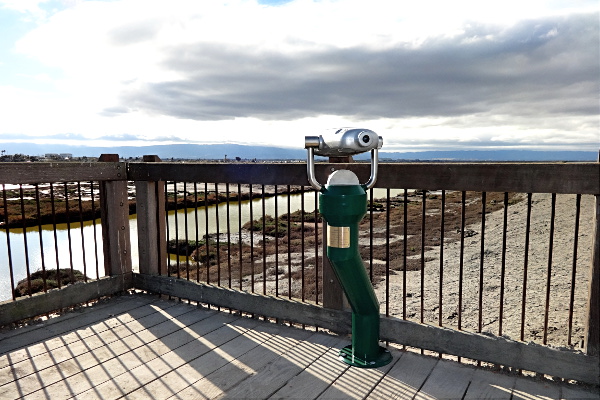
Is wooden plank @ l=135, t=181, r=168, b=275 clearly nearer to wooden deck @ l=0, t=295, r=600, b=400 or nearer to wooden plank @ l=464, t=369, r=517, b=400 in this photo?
wooden deck @ l=0, t=295, r=600, b=400

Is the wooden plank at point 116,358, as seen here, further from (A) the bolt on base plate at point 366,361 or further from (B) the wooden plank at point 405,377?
(B) the wooden plank at point 405,377

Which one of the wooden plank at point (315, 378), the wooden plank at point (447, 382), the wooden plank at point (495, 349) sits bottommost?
the wooden plank at point (447, 382)

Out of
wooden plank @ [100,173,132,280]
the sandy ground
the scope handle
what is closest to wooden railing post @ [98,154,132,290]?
wooden plank @ [100,173,132,280]

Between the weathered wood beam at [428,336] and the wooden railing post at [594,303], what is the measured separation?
5 centimetres

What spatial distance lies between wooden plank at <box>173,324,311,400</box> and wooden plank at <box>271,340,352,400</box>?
19 cm

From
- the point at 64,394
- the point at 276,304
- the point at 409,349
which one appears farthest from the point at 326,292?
the point at 64,394

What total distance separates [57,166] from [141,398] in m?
1.62

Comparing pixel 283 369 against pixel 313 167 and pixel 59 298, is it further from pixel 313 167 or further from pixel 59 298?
pixel 59 298

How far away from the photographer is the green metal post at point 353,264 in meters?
1.83

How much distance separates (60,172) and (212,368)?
5.26 ft

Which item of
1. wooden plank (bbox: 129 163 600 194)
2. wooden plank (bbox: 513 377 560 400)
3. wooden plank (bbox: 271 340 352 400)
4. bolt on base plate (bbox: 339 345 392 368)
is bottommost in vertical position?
wooden plank (bbox: 513 377 560 400)

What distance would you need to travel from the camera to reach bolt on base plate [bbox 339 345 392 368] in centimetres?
198

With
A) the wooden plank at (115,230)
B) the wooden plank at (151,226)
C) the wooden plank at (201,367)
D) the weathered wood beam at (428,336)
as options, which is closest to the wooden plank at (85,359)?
the wooden plank at (201,367)

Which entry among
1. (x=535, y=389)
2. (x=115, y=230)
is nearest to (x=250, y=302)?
(x=115, y=230)
